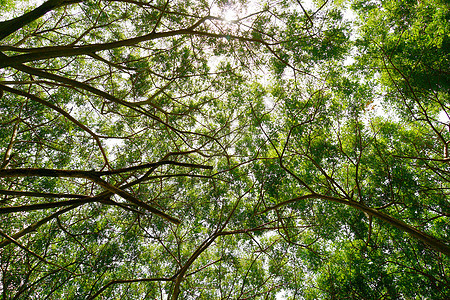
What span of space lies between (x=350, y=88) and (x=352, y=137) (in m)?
1.47

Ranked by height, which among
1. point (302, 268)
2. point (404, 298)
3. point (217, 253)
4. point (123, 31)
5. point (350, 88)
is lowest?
point (404, 298)

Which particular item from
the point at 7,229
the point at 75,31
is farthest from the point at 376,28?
the point at 7,229

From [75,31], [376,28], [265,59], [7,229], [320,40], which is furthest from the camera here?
[376,28]

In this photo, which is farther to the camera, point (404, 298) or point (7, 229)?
point (404, 298)

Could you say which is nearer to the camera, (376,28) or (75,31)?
(75,31)

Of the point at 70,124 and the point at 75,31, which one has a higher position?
the point at 75,31

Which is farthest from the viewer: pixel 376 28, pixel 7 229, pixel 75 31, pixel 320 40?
pixel 376 28

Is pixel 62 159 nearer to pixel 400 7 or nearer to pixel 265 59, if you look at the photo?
pixel 265 59

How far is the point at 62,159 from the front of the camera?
6598 millimetres

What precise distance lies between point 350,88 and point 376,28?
2.30m

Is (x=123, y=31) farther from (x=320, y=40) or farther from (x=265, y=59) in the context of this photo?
(x=320, y=40)

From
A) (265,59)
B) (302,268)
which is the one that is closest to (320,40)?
(265,59)

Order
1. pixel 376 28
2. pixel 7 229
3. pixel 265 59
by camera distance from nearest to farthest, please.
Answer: pixel 7 229 → pixel 265 59 → pixel 376 28

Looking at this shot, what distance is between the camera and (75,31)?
7.03 meters
